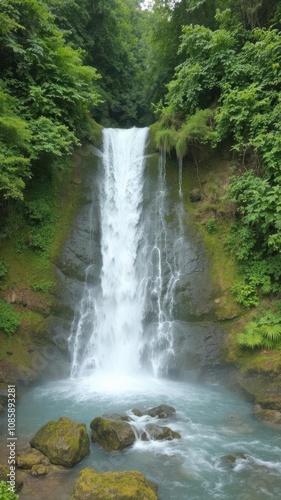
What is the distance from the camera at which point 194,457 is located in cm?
606

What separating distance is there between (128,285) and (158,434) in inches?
236

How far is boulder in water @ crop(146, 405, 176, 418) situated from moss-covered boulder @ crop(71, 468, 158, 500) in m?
2.55

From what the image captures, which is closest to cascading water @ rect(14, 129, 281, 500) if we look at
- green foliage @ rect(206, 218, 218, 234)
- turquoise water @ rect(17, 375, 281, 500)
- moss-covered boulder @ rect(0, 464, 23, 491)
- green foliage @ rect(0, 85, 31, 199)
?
turquoise water @ rect(17, 375, 281, 500)

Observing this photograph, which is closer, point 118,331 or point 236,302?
point 236,302

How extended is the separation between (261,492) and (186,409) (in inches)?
117

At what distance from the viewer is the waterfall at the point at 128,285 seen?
1065 cm

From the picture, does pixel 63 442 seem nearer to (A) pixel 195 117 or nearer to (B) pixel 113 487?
(B) pixel 113 487

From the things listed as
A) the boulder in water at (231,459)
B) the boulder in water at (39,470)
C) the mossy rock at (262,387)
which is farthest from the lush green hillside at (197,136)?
the boulder in water at (39,470)

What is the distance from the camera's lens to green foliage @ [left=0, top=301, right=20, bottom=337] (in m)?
9.61

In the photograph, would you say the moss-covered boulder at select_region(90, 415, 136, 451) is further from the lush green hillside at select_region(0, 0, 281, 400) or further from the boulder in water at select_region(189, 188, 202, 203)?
the boulder in water at select_region(189, 188, 202, 203)

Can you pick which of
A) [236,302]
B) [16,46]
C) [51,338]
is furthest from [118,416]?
[16,46]

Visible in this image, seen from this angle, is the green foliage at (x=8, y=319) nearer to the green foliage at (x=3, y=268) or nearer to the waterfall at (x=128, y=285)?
the green foliage at (x=3, y=268)

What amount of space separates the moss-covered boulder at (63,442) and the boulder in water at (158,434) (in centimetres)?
118

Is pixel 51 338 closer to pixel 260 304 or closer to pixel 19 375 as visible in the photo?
pixel 19 375
